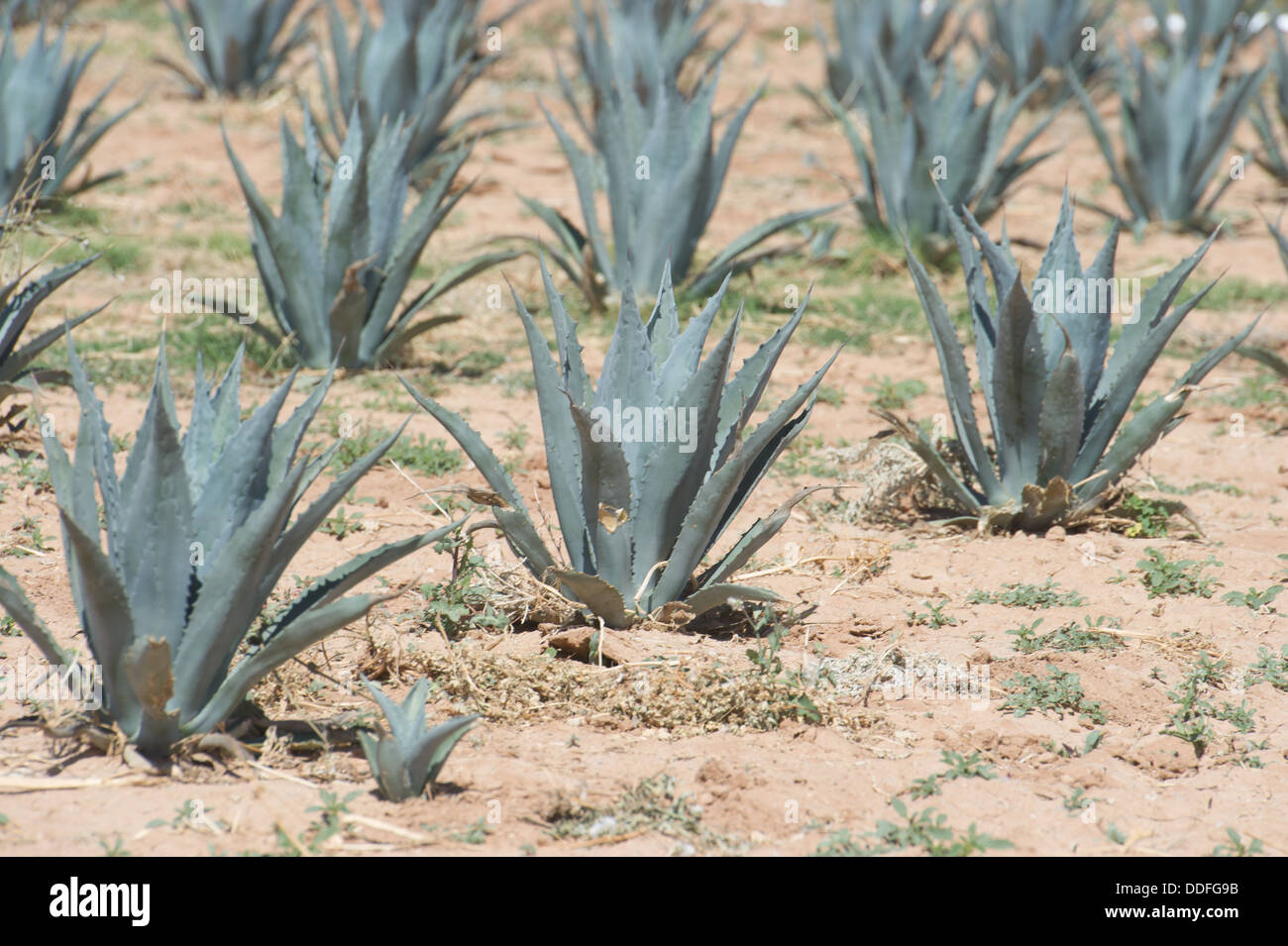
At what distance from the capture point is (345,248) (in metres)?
4.80

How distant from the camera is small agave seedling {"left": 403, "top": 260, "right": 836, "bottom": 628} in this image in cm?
286

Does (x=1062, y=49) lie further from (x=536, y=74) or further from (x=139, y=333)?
(x=139, y=333)

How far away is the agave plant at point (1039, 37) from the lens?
9594 mm

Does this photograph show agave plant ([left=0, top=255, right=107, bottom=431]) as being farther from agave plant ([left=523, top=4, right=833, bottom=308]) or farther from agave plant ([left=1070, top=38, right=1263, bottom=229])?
agave plant ([left=1070, top=38, right=1263, bottom=229])

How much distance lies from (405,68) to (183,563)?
5.89 metres

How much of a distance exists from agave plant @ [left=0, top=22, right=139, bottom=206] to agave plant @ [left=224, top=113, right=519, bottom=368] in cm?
163

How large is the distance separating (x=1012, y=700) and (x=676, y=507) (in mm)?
814

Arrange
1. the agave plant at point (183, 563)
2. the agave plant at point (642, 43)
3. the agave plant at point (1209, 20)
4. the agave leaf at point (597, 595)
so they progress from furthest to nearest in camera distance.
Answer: the agave plant at point (1209, 20) < the agave plant at point (642, 43) < the agave leaf at point (597, 595) < the agave plant at point (183, 563)

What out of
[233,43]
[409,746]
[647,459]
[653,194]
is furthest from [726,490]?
[233,43]

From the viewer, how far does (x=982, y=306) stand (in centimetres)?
379

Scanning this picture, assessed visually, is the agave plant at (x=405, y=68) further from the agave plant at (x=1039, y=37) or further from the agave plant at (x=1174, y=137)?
the agave plant at (x=1039, y=37)

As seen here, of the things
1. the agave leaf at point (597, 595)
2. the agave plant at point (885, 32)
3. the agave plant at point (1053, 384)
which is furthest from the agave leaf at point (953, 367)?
the agave plant at point (885, 32)

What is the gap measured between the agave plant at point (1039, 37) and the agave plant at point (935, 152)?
320 cm

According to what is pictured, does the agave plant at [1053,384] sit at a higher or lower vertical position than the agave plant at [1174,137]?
lower
